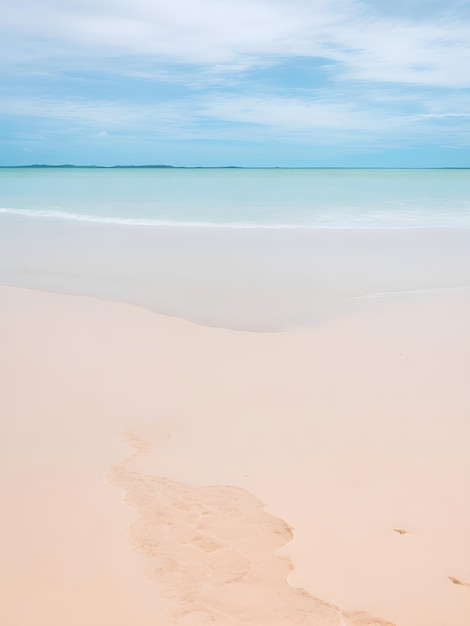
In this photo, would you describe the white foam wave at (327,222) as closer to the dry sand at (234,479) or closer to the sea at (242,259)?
the sea at (242,259)

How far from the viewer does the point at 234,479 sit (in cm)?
328

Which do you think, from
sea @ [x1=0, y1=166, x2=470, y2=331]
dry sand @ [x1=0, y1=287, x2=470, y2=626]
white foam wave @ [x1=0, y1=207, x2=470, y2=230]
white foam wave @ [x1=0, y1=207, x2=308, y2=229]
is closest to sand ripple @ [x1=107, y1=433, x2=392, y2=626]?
dry sand @ [x1=0, y1=287, x2=470, y2=626]

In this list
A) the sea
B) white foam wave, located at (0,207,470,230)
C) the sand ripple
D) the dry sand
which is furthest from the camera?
white foam wave, located at (0,207,470,230)

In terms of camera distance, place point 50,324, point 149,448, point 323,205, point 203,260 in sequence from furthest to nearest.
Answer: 1. point 323,205
2. point 203,260
3. point 50,324
4. point 149,448

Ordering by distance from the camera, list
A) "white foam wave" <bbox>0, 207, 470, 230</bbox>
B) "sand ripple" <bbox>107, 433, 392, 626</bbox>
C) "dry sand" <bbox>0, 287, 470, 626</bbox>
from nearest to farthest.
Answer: "sand ripple" <bbox>107, 433, 392, 626</bbox>
"dry sand" <bbox>0, 287, 470, 626</bbox>
"white foam wave" <bbox>0, 207, 470, 230</bbox>

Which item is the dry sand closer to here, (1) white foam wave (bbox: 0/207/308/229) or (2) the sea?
(2) the sea

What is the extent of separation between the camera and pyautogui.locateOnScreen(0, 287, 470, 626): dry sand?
246 centimetres

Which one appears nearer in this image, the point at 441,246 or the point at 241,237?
the point at 441,246

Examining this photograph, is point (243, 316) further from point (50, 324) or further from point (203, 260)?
point (203, 260)

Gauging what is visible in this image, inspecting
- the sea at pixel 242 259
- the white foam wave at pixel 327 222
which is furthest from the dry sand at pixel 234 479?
the white foam wave at pixel 327 222

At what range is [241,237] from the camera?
42.7 feet

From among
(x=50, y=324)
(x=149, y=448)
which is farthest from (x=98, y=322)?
(x=149, y=448)

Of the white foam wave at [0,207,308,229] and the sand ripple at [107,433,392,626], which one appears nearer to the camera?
the sand ripple at [107,433,392,626]

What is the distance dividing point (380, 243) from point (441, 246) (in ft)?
3.55
